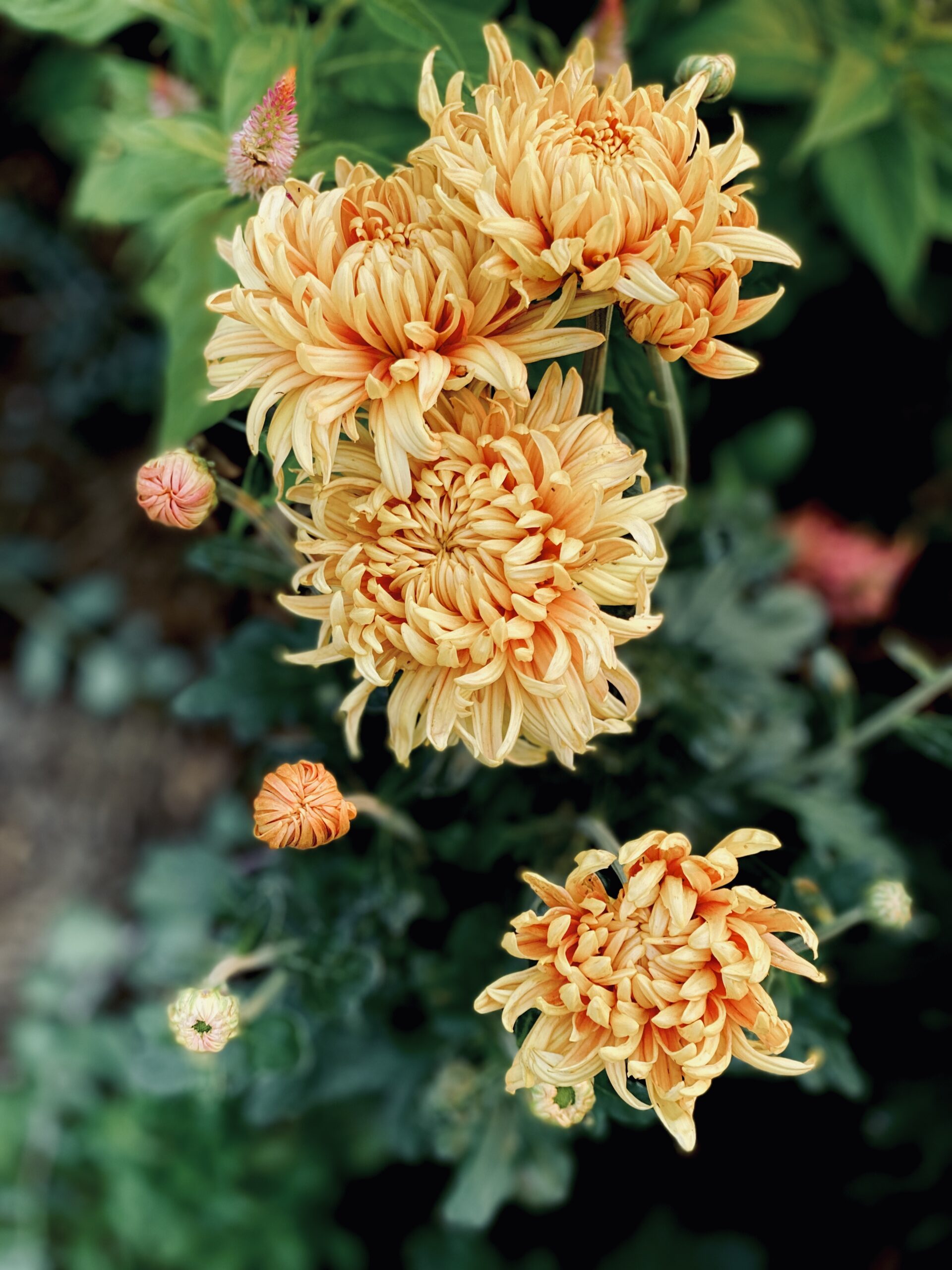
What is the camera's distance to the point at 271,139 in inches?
18.3

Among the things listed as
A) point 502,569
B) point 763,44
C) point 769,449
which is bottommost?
point 769,449

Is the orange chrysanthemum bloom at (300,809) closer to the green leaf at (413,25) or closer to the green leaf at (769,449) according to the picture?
the green leaf at (413,25)

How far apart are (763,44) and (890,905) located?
74 centimetres

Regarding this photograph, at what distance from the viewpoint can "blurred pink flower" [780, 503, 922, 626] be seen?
106cm

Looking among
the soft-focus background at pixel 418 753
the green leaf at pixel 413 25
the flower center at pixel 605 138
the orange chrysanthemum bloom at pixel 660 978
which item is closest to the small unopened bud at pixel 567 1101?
the orange chrysanthemum bloom at pixel 660 978

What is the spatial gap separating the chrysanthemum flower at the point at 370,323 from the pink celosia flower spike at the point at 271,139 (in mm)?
36

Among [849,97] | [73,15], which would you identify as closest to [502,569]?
[73,15]

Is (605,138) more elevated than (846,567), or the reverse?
(605,138)

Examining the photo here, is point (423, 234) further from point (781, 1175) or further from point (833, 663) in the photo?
point (781, 1175)

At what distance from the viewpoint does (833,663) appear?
0.82 m

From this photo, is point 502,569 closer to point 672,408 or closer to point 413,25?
point 672,408

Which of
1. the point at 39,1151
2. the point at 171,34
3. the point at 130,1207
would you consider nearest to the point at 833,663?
the point at 171,34

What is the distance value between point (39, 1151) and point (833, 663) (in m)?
1.01

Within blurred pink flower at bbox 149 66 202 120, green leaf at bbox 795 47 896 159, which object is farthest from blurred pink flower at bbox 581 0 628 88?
blurred pink flower at bbox 149 66 202 120
